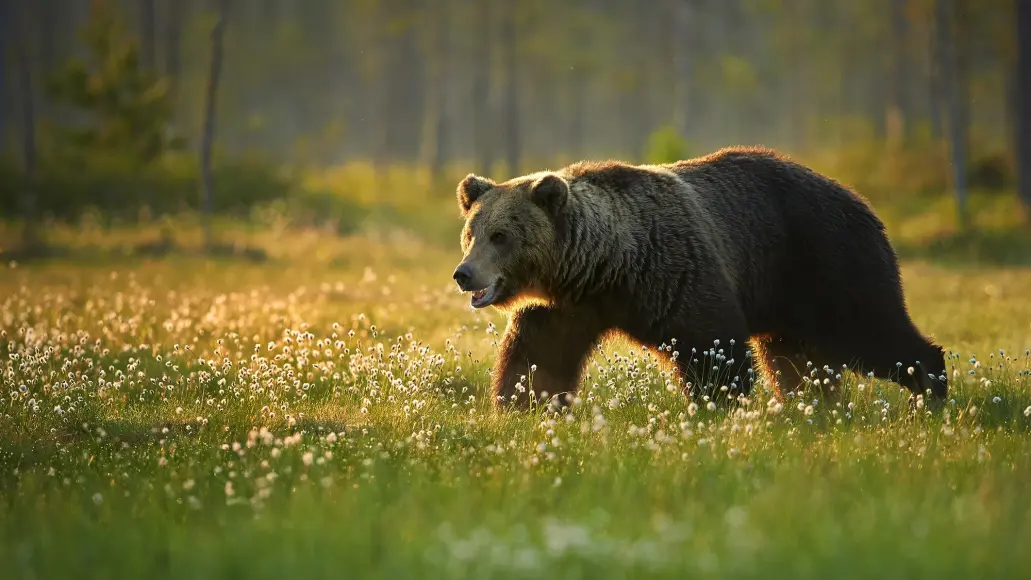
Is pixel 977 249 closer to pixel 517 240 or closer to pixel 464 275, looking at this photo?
pixel 517 240

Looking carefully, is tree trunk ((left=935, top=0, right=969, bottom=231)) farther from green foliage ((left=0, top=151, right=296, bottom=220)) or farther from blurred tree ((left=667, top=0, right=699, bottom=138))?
green foliage ((left=0, top=151, right=296, bottom=220))

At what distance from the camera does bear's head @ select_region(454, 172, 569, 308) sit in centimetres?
718

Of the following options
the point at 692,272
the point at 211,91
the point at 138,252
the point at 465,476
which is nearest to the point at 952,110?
the point at 211,91

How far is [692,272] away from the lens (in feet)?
24.1

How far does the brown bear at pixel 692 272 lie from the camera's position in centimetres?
721

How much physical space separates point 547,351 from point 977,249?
1796cm

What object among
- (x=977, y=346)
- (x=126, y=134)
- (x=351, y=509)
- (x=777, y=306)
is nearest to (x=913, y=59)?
(x=126, y=134)

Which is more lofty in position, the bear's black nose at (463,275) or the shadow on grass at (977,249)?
the bear's black nose at (463,275)

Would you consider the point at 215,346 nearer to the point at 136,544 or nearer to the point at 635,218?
the point at 635,218

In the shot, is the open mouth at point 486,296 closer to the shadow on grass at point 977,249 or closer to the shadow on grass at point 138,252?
the shadow on grass at point 138,252

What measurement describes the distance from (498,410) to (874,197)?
25616 mm

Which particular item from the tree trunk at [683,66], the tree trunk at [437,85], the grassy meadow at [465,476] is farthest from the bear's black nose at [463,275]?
the tree trunk at [437,85]

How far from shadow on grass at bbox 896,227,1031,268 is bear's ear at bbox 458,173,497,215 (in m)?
16.9

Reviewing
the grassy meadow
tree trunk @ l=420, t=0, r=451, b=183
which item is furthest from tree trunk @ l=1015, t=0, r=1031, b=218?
tree trunk @ l=420, t=0, r=451, b=183
